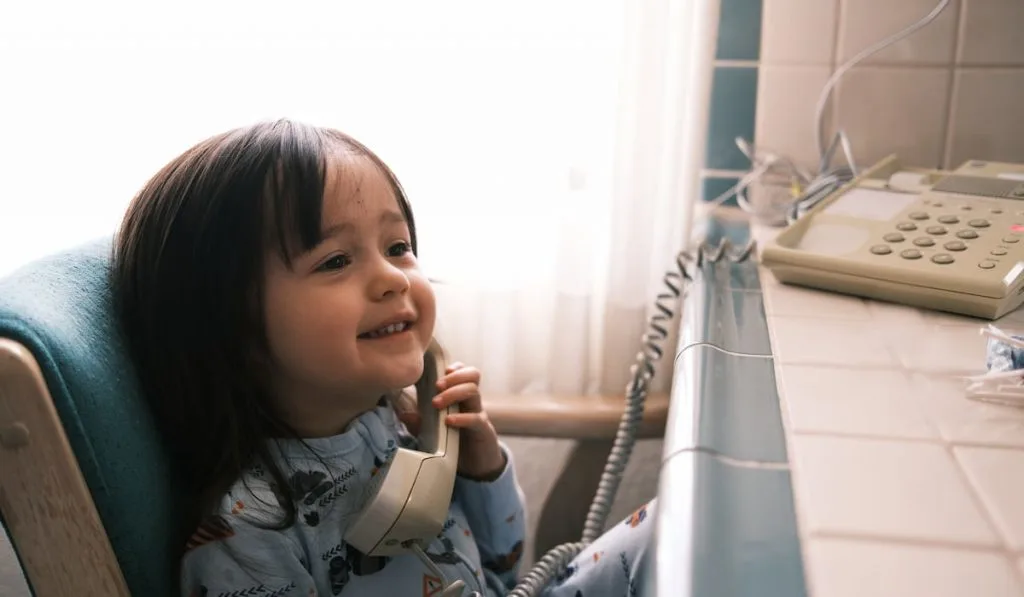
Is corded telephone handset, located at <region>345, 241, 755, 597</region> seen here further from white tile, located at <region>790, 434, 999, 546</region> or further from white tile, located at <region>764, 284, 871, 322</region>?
white tile, located at <region>790, 434, 999, 546</region>

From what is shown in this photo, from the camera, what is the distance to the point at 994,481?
49 centimetres

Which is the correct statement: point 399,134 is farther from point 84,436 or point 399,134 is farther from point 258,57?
point 84,436

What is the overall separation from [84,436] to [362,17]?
2.21ft

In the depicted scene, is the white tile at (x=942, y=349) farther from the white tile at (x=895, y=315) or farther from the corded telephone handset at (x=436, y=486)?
the corded telephone handset at (x=436, y=486)

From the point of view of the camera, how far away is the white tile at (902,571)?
0.40m

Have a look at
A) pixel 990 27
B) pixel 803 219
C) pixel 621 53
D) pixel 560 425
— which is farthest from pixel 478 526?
pixel 990 27

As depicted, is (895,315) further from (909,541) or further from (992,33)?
(992,33)

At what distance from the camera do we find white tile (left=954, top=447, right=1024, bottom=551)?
0.44 metres

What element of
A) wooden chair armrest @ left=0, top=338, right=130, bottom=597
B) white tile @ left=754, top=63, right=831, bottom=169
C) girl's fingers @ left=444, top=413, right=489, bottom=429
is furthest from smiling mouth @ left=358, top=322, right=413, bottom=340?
white tile @ left=754, top=63, right=831, bottom=169

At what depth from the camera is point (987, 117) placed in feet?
3.60

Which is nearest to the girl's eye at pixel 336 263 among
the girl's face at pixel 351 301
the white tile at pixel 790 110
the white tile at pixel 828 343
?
the girl's face at pixel 351 301

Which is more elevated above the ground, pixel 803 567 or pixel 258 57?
pixel 258 57

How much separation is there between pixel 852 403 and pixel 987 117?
70 cm

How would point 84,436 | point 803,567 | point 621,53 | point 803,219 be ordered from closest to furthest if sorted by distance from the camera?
point 803,567, point 84,436, point 803,219, point 621,53
